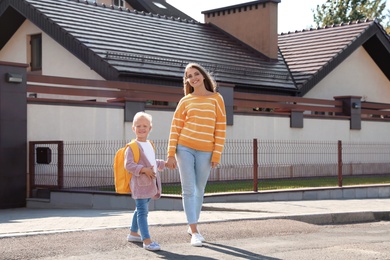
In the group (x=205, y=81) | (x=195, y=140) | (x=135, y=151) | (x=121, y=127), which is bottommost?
(x=135, y=151)

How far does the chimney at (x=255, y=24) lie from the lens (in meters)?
27.8

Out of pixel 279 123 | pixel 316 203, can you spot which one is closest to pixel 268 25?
pixel 279 123

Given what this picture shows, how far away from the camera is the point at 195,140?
8.52m

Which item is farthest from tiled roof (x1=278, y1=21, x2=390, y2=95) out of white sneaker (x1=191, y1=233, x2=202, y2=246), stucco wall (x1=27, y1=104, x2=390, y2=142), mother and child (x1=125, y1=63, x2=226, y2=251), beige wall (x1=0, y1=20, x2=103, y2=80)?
white sneaker (x1=191, y1=233, x2=202, y2=246)

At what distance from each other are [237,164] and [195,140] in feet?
32.8

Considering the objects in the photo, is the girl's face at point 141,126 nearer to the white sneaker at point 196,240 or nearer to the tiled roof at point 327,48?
the white sneaker at point 196,240

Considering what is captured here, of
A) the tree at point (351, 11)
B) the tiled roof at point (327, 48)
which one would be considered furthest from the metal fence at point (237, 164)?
the tree at point (351, 11)

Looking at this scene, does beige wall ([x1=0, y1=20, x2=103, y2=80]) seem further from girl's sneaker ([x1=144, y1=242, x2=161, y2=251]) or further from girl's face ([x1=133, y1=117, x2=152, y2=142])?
girl's sneaker ([x1=144, y1=242, x2=161, y2=251])

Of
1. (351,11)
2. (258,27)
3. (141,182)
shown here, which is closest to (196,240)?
(141,182)

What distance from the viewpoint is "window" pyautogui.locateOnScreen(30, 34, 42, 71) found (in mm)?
23172

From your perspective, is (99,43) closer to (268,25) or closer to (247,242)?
(268,25)

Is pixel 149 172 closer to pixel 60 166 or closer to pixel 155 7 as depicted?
pixel 60 166

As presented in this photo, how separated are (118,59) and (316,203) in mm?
8143

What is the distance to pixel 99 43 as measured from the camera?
21.4m
